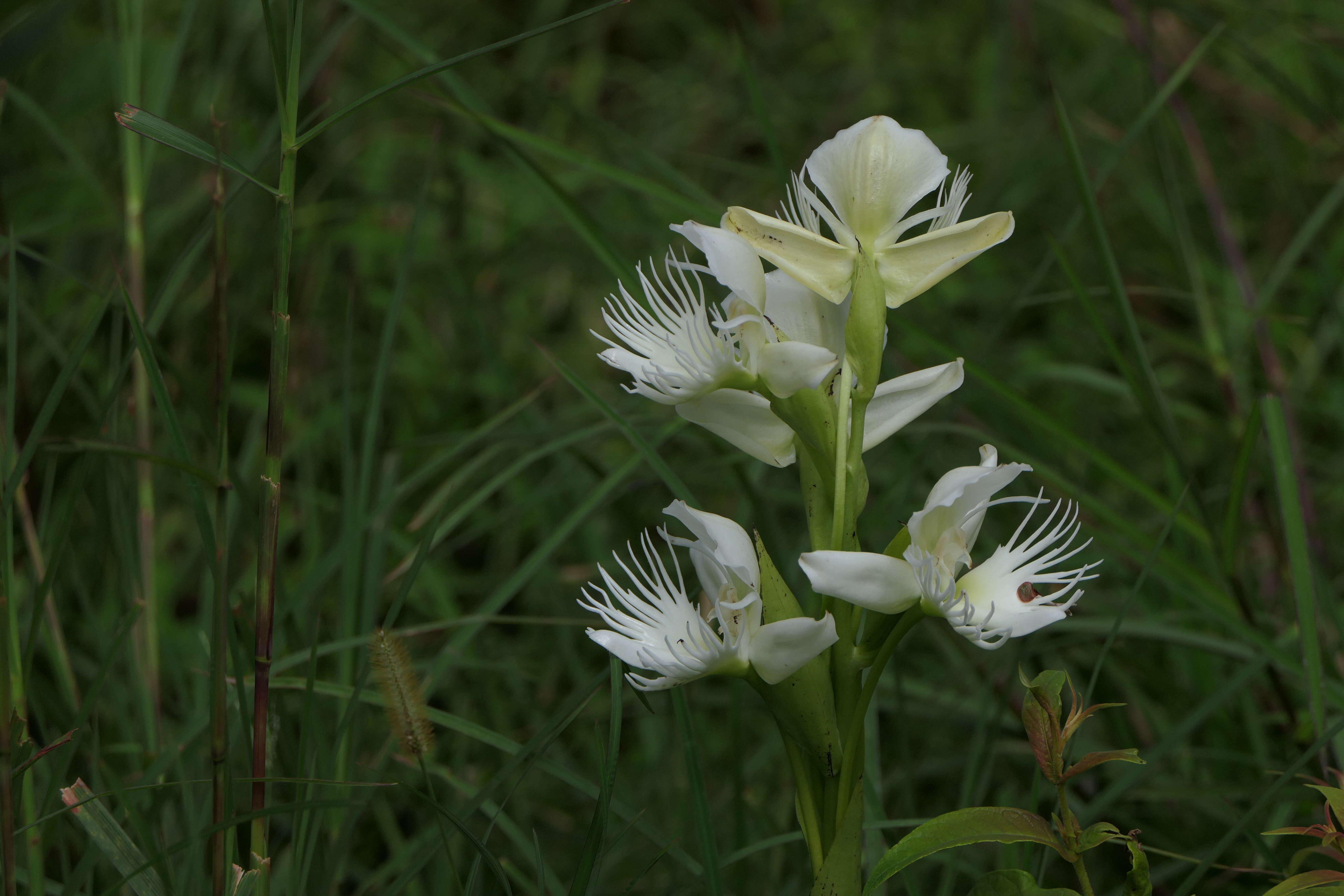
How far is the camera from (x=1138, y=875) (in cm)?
79

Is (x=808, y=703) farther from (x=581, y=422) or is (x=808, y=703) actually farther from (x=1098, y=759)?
(x=581, y=422)

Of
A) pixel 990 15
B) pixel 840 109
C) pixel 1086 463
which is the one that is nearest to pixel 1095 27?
pixel 990 15

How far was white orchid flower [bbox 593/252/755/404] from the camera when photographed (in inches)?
34.9

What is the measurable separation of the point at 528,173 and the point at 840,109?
1703mm

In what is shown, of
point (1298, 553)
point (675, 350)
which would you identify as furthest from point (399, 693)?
point (1298, 553)

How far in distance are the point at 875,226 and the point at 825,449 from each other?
0.19 meters

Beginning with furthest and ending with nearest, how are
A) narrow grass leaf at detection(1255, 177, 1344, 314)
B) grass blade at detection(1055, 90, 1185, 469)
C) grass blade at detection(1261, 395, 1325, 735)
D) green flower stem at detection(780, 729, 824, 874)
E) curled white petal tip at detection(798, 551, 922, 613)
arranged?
narrow grass leaf at detection(1255, 177, 1344, 314), grass blade at detection(1055, 90, 1185, 469), grass blade at detection(1261, 395, 1325, 735), green flower stem at detection(780, 729, 824, 874), curled white petal tip at detection(798, 551, 922, 613)

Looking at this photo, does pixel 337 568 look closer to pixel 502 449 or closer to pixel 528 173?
pixel 502 449

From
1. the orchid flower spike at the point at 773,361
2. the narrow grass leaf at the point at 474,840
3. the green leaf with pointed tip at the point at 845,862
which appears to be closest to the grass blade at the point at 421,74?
the orchid flower spike at the point at 773,361

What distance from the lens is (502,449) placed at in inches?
66.6

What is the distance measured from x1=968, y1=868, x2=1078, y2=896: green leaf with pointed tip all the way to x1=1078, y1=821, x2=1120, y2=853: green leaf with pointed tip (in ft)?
0.11

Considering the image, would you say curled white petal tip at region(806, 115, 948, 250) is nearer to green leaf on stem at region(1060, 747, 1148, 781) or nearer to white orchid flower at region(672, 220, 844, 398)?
white orchid flower at region(672, 220, 844, 398)

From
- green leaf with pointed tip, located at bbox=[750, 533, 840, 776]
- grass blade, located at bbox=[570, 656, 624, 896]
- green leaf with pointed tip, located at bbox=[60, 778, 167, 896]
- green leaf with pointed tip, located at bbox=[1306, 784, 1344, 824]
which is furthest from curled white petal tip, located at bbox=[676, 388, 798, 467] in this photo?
green leaf with pointed tip, located at bbox=[60, 778, 167, 896]

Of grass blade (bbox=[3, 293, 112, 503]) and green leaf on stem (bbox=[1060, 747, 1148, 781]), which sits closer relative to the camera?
green leaf on stem (bbox=[1060, 747, 1148, 781])
